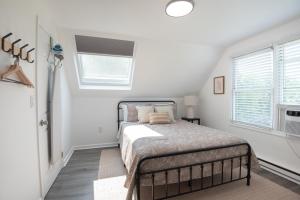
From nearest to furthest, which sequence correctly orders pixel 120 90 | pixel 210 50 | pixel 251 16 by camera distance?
pixel 251 16 → pixel 210 50 → pixel 120 90

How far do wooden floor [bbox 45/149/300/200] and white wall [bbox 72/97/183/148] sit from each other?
673 mm

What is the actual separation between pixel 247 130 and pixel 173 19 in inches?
97.4

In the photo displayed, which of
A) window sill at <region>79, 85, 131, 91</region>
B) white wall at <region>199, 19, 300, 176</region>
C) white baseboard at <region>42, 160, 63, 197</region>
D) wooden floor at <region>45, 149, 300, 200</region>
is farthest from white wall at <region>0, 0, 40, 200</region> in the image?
white wall at <region>199, 19, 300, 176</region>

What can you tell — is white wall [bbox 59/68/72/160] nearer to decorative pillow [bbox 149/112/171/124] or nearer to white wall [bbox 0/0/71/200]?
white wall [bbox 0/0/71/200]

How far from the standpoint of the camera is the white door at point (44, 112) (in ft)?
5.81

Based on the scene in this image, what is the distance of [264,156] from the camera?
8.98 ft

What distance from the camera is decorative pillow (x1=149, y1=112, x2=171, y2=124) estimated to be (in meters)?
3.17

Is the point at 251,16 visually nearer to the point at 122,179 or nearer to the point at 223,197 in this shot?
the point at 223,197

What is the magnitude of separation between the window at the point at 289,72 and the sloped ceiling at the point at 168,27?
1.42 feet

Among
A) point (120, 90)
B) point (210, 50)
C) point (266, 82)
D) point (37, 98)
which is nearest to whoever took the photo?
point (37, 98)

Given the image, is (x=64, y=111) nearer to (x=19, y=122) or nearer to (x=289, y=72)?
(x=19, y=122)

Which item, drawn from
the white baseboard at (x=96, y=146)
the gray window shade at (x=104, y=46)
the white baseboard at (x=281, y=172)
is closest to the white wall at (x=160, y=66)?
the gray window shade at (x=104, y=46)

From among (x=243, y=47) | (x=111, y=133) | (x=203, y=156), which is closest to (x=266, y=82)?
(x=243, y=47)

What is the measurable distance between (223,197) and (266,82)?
2.05m
